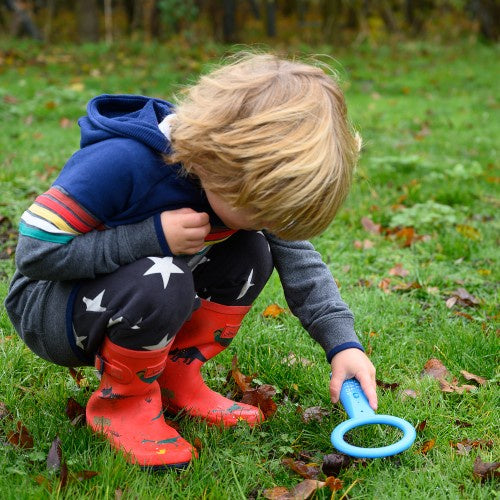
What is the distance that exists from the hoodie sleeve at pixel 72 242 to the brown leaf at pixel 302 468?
65 centimetres

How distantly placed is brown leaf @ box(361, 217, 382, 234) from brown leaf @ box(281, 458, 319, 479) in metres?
2.24

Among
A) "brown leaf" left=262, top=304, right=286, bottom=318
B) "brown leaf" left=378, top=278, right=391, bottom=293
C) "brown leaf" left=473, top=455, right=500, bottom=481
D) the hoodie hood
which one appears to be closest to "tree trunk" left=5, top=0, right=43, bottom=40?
"brown leaf" left=378, top=278, right=391, bottom=293

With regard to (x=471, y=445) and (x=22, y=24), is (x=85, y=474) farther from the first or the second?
(x=22, y=24)

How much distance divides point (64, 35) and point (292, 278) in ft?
50.9

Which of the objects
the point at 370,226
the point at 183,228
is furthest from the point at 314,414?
the point at 370,226

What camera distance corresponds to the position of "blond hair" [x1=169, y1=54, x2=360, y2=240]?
61.7 inches

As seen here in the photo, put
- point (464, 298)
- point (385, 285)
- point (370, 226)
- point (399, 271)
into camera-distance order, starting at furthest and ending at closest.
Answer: point (370, 226)
point (399, 271)
point (385, 285)
point (464, 298)

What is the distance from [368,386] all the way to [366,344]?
→ 0.67 m

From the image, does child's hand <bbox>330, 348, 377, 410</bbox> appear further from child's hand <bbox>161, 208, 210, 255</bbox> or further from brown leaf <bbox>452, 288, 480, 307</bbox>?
brown leaf <bbox>452, 288, 480, 307</bbox>

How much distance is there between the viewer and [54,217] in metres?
1.63

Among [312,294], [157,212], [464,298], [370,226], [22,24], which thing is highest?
[157,212]

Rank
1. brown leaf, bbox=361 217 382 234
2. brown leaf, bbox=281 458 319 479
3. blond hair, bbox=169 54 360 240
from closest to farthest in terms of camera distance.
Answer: blond hair, bbox=169 54 360 240 → brown leaf, bbox=281 458 319 479 → brown leaf, bbox=361 217 382 234

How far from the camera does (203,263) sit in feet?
6.69

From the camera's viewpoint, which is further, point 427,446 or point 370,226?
point 370,226
